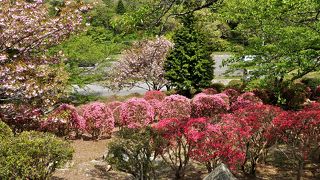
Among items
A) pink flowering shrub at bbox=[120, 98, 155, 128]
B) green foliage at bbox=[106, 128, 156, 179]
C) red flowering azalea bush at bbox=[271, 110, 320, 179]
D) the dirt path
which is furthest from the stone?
pink flowering shrub at bbox=[120, 98, 155, 128]

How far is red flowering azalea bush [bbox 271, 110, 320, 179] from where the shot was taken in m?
8.05

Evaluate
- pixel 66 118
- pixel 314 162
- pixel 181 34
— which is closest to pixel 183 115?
pixel 66 118

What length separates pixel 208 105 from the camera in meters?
14.1

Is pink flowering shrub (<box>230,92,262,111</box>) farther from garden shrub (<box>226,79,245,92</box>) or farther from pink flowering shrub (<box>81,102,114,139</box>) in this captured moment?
pink flowering shrub (<box>81,102,114,139</box>)

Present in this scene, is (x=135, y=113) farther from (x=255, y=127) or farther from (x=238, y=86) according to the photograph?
(x=238, y=86)

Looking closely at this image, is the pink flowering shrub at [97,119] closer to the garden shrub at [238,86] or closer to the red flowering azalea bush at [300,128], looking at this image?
the red flowering azalea bush at [300,128]

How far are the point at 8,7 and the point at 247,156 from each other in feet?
24.6

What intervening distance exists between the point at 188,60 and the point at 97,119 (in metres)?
10.7

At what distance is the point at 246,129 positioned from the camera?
838cm

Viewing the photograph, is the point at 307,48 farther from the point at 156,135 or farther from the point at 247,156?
the point at 156,135

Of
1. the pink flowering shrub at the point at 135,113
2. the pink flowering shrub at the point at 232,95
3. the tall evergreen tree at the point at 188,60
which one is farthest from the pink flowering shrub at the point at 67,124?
the tall evergreen tree at the point at 188,60

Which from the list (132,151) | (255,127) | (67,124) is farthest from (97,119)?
(255,127)

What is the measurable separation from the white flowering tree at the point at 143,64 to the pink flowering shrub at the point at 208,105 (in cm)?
900

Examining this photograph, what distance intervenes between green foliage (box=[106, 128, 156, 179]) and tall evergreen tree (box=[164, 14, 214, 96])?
14.1 m
